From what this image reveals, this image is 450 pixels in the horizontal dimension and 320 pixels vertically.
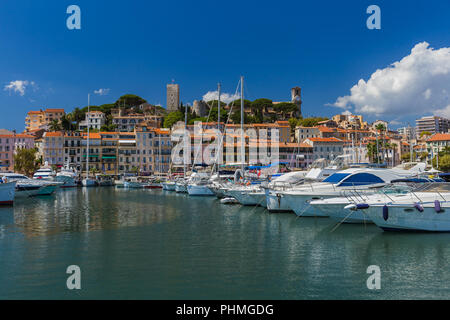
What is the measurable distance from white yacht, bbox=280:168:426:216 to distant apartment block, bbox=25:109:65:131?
14586 cm

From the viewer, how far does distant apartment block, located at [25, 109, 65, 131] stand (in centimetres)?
15388

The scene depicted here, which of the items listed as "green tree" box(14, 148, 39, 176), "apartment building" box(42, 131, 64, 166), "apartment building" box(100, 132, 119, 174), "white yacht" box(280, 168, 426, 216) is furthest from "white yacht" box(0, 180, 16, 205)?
"apartment building" box(42, 131, 64, 166)

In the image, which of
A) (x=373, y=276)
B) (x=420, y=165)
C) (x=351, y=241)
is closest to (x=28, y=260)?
(x=373, y=276)

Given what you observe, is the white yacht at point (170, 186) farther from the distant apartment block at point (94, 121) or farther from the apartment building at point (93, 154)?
the distant apartment block at point (94, 121)

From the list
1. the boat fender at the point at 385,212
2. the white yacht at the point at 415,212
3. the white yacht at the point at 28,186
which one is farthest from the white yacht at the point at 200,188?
the boat fender at the point at 385,212

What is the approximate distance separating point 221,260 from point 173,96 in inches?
6587

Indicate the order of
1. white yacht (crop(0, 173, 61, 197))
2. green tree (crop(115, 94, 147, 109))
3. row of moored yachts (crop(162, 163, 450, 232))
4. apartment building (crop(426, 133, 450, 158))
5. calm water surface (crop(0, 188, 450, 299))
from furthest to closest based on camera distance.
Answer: green tree (crop(115, 94, 147, 109)) < apartment building (crop(426, 133, 450, 158)) < white yacht (crop(0, 173, 61, 197)) < row of moored yachts (crop(162, 163, 450, 232)) < calm water surface (crop(0, 188, 450, 299))

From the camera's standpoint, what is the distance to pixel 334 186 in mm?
25969

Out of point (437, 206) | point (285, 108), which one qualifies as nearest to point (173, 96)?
point (285, 108)

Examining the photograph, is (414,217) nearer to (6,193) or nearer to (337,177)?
(337,177)

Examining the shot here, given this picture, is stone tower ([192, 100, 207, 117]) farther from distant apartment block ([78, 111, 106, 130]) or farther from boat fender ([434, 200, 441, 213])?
boat fender ([434, 200, 441, 213])

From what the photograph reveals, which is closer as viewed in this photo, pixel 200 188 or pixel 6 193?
pixel 6 193

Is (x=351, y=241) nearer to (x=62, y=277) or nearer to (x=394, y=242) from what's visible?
(x=394, y=242)

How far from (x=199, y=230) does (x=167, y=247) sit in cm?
505
